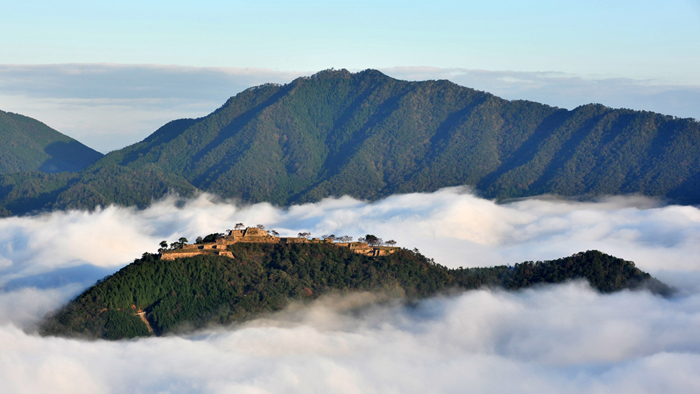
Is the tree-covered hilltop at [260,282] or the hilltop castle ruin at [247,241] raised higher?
the hilltop castle ruin at [247,241]

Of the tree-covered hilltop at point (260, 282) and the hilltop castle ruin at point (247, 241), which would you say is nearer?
the tree-covered hilltop at point (260, 282)

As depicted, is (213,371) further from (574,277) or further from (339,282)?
(574,277)

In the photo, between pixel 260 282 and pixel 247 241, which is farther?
pixel 247 241

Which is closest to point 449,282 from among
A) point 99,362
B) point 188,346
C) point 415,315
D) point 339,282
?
point 415,315

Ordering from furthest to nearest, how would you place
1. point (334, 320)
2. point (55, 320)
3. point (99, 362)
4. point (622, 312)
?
1. point (622, 312)
2. point (334, 320)
3. point (55, 320)
4. point (99, 362)

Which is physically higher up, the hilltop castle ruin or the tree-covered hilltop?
the hilltop castle ruin
